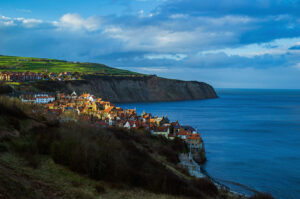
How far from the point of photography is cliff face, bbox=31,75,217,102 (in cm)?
13150

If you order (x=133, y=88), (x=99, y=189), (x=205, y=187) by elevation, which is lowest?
(x=205, y=187)

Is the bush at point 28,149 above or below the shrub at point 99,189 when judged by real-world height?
above

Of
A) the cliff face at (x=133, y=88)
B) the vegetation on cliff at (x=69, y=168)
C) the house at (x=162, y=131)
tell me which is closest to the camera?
the vegetation on cliff at (x=69, y=168)

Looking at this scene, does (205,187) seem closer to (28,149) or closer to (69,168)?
(69,168)

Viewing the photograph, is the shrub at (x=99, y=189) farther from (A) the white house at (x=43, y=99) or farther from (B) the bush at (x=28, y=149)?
(A) the white house at (x=43, y=99)

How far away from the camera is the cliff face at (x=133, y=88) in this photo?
132 metres

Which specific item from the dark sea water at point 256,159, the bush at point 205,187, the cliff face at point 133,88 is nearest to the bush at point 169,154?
the dark sea water at point 256,159

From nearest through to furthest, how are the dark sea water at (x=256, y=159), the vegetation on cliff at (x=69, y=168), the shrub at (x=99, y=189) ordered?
the vegetation on cliff at (x=69, y=168) < the shrub at (x=99, y=189) < the dark sea water at (x=256, y=159)

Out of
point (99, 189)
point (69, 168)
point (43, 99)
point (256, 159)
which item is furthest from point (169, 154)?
point (43, 99)

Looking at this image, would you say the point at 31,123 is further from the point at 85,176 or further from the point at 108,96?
the point at 108,96

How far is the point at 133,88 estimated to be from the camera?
165 metres

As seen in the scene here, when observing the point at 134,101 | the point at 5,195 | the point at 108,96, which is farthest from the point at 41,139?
the point at 134,101

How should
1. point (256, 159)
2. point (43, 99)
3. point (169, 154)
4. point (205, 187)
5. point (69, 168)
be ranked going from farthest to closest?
point (43, 99) < point (256, 159) < point (169, 154) < point (205, 187) < point (69, 168)

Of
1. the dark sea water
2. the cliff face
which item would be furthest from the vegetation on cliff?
the cliff face
